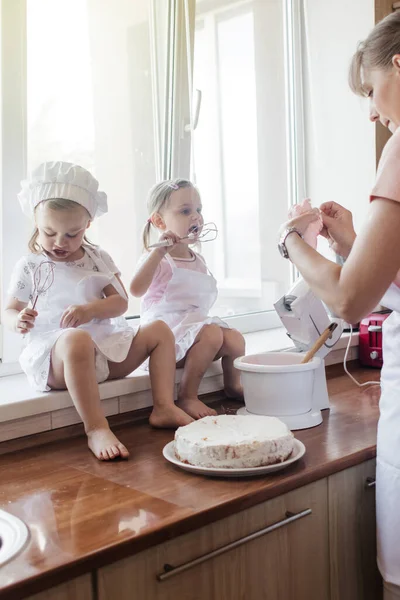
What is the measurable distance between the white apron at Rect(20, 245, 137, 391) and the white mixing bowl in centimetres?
30

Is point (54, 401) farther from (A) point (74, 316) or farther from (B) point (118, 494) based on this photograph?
(B) point (118, 494)

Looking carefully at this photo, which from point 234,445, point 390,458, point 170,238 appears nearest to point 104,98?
point 170,238

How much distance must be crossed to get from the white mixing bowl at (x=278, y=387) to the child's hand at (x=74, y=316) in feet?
1.25

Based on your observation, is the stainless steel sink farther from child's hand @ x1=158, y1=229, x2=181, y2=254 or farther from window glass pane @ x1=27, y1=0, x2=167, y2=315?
window glass pane @ x1=27, y1=0, x2=167, y2=315

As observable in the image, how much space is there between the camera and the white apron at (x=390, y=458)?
53.4 inches

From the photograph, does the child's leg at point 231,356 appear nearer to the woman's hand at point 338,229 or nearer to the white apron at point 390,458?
the woman's hand at point 338,229

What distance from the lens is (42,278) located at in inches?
67.4

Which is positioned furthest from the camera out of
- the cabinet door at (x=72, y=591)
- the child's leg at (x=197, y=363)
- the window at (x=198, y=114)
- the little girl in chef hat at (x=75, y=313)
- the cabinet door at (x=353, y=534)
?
the window at (x=198, y=114)

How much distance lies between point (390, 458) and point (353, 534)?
26cm

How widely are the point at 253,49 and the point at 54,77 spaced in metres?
1.00

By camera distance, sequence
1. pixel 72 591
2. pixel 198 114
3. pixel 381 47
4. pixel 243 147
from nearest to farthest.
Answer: pixel 72 591 < pixel 381 47 < pixel 198 114 < pixel 243 147

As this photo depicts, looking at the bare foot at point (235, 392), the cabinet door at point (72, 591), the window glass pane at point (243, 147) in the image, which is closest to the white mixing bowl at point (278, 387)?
the bare foot at point (235, 392)

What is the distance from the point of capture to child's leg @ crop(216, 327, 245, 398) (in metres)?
1.95

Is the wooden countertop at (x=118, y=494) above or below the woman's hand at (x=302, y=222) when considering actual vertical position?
below
